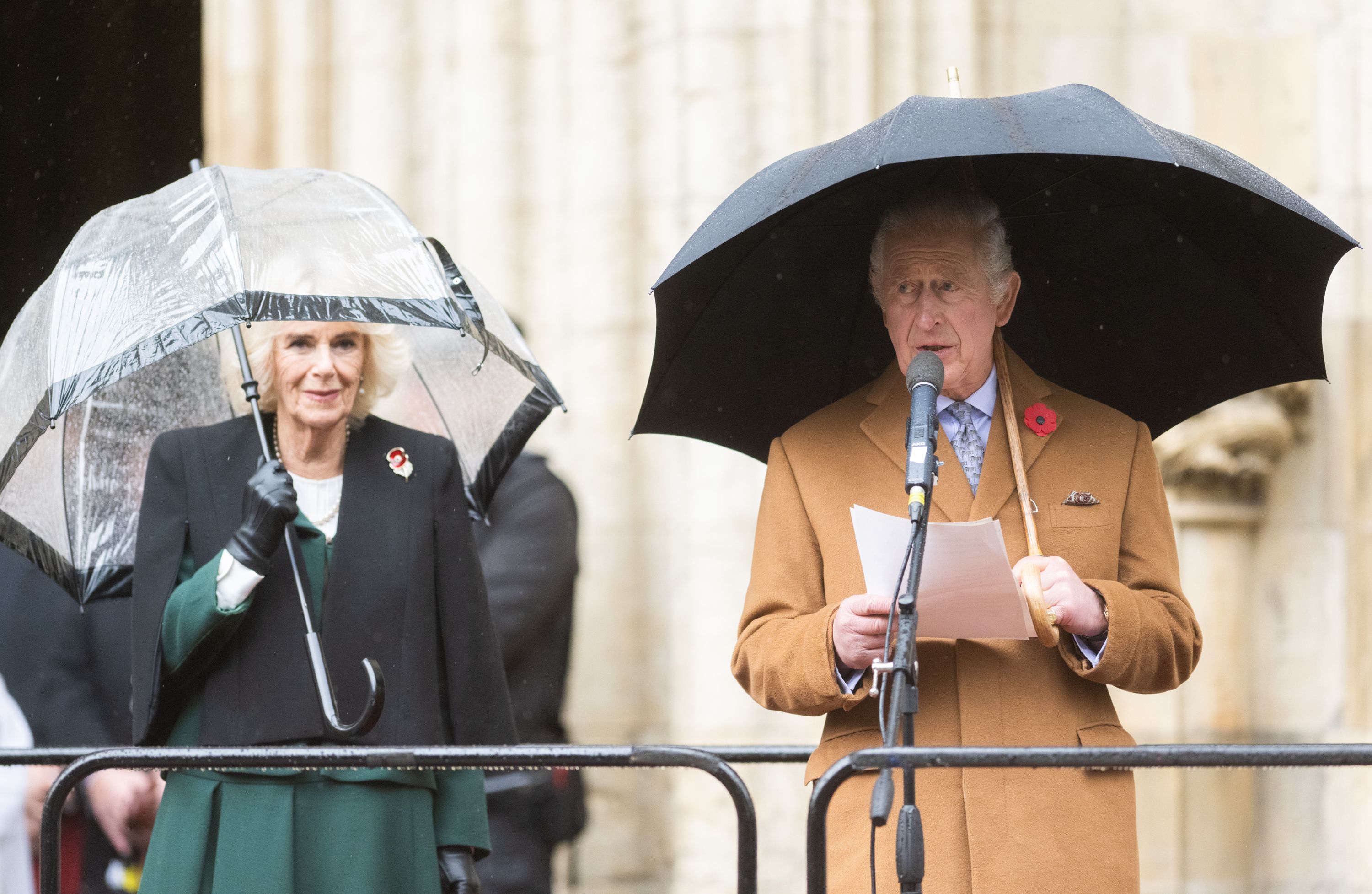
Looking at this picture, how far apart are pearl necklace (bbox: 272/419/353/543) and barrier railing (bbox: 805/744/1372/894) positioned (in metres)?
1.33

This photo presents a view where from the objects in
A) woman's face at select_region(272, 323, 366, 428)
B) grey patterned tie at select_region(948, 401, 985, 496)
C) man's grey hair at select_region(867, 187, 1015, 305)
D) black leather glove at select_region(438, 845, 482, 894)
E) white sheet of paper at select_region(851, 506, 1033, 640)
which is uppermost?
man's grey hair at select_region(867, 187, 1015, 305)

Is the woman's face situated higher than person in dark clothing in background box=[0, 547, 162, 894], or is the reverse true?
the woman's face

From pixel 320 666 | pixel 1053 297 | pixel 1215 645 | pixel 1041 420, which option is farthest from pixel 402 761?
pixel 1215 645

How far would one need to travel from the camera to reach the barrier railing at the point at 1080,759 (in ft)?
7.82

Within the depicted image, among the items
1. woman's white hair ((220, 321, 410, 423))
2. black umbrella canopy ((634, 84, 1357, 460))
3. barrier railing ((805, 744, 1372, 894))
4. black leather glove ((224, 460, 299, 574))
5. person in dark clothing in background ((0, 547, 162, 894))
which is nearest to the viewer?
barrier railing ((805, 744, 1372, 894))

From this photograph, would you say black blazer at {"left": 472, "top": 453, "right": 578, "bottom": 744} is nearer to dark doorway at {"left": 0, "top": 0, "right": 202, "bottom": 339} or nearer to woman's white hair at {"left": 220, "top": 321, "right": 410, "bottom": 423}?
woman's white hair at {"left": 220, "top": 321, "right": 410, "bottom": 423}

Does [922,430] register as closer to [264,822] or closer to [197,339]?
[197,339]

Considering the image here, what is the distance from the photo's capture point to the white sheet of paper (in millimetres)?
2453

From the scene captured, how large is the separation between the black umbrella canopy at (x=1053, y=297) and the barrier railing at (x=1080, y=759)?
0.91m

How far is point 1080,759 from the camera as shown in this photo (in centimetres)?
241

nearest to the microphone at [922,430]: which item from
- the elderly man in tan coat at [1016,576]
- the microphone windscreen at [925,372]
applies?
the microphone windscreen at [925,372]

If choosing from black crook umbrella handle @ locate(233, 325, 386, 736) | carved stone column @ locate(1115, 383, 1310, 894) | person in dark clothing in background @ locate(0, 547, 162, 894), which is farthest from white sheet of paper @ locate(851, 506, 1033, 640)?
carved stone column @ locate(1115, 383, 1310, 894)

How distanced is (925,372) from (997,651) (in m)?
0.54

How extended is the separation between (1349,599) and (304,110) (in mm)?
3963
